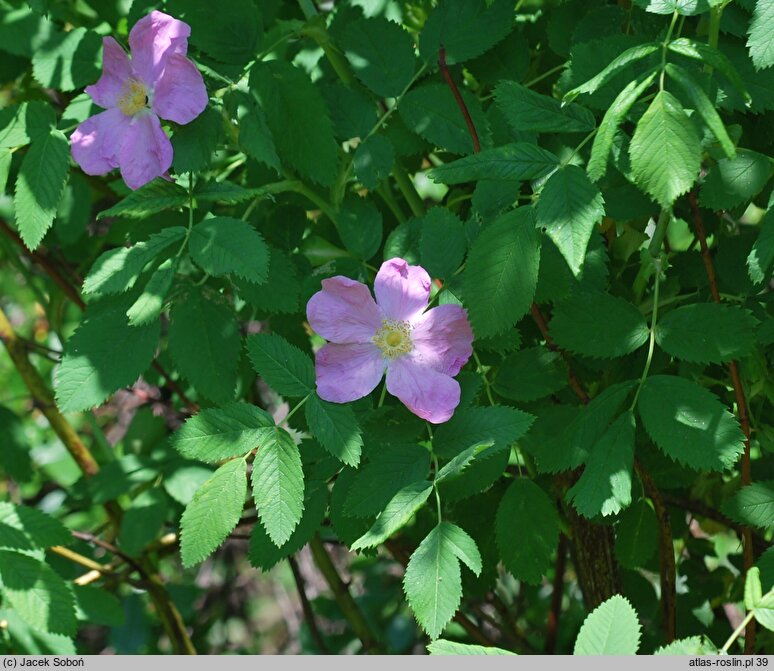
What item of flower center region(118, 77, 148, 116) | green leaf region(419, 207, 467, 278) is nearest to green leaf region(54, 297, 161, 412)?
flower center region(118, 77, 148, 116)

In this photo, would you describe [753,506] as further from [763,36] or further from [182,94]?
[182,94]

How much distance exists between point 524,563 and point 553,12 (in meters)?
0.72

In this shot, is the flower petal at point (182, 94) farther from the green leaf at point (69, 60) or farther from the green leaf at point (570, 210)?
the green leaf at point (570, 210)

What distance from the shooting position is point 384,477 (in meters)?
1.05

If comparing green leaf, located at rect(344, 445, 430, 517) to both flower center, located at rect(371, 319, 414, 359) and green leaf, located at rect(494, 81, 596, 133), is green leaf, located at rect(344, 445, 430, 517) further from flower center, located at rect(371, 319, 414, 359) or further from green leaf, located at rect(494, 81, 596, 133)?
green leaf, located at rect(494, 81, 596, 133)

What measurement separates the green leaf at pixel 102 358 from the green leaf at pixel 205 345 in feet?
0.12

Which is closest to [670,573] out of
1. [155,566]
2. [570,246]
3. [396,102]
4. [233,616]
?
[570,246]

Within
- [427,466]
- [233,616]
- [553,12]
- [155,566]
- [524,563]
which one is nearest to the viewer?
[427,466]

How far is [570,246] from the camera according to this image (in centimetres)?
92

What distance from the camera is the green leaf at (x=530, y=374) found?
3.78 ft

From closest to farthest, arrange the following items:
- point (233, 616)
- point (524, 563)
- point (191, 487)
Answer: point (524, 563) < point (191, 487) < point (233, 616)

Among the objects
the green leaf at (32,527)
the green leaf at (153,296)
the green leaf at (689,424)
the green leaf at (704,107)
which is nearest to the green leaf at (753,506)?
the green leaf at (689,424)

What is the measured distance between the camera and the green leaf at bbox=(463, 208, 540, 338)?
0.97 m

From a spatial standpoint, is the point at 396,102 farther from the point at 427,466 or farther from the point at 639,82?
the point at 427,466
